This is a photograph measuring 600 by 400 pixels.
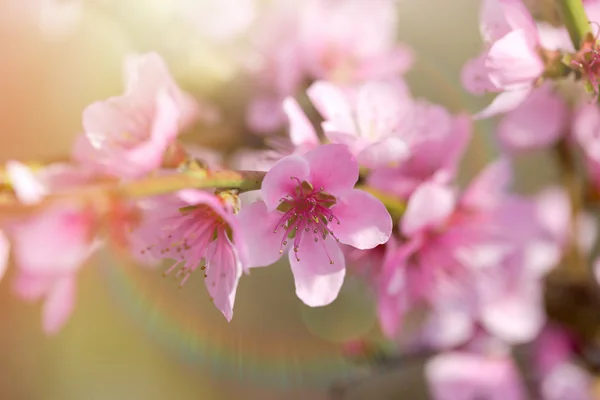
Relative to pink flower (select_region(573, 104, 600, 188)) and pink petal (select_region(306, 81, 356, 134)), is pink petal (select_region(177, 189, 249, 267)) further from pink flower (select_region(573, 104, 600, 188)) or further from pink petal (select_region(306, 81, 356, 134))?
pink flower (select_region(573, 104, 600, 188))

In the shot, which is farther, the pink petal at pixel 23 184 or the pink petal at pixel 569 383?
the pink petal at pixel 569 383

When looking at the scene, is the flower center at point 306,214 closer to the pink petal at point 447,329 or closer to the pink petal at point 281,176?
the pink petal at point 281,176

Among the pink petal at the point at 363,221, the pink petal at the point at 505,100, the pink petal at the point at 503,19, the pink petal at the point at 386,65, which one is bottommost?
the pink petal at the point at 386,65

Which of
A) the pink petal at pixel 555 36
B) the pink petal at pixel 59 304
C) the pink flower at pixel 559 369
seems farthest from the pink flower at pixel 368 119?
the pink flower at pixel 559 369

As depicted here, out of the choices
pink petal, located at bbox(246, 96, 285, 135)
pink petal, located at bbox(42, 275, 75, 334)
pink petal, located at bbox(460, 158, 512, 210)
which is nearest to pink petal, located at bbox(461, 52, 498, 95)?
pink petal, located at bbox(460, 158, 512, 210)

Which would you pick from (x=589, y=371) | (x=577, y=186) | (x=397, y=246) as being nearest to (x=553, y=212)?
(x=577, y=186)

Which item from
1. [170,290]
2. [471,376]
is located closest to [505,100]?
[471,376]
